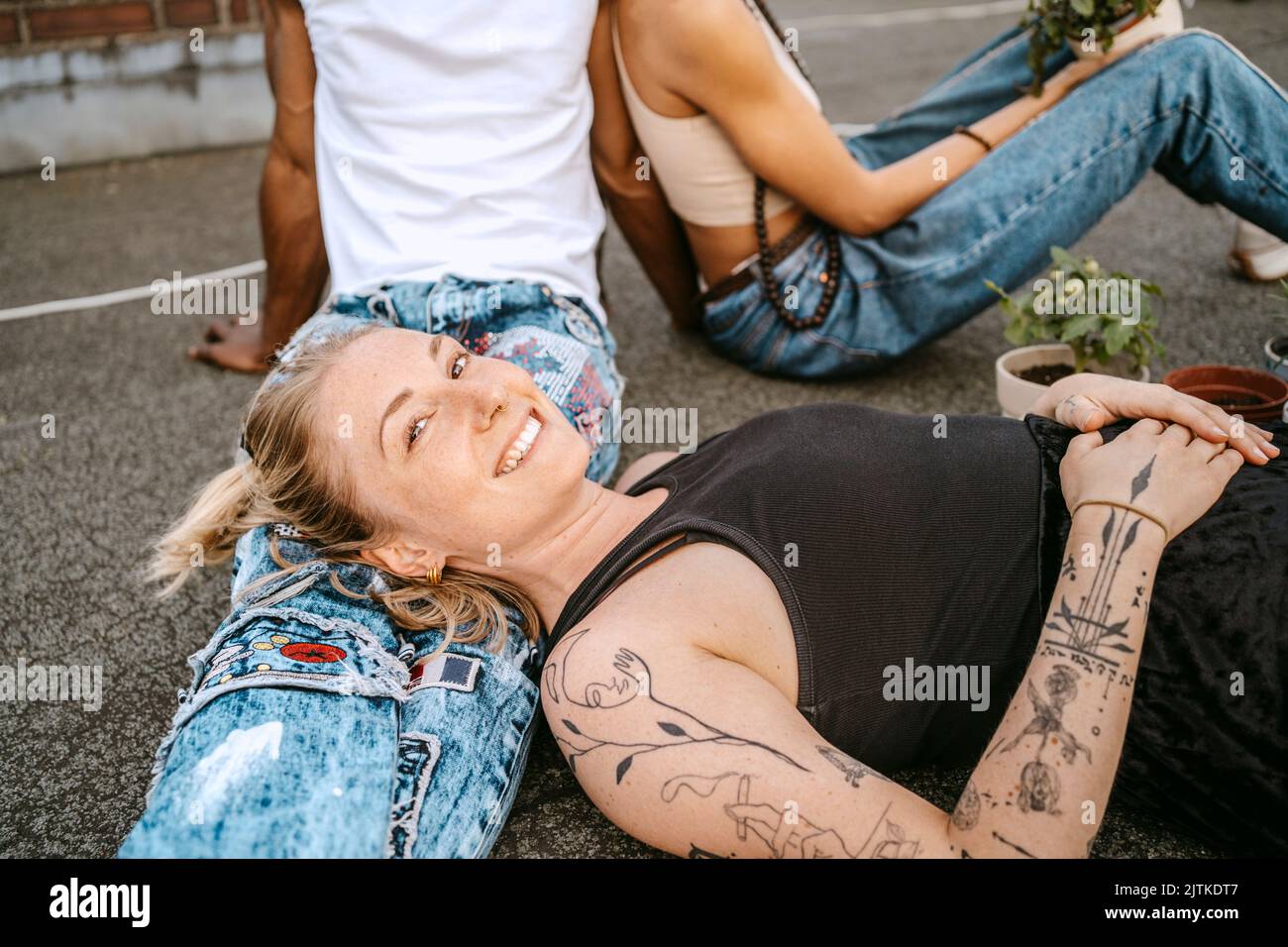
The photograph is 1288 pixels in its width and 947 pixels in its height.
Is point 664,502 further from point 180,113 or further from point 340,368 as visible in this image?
point 180,113

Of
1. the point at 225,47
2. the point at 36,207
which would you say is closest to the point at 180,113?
the point at 225,47

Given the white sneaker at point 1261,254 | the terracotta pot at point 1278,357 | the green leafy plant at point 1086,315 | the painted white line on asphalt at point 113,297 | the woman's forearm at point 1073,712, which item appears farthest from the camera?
the painted white line on asphalt at point 113,297

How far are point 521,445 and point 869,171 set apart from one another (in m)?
1.34

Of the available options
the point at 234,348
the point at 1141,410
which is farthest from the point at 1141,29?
the point at 234,348

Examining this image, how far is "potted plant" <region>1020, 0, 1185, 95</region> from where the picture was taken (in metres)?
2.34

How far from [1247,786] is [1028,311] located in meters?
1.23

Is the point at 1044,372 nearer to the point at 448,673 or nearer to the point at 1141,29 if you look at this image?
the point at 1141,29

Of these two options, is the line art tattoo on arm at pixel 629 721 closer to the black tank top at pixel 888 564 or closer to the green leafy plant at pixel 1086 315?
the black tank top at pixel 888 564

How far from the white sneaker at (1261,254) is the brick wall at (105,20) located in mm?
4230

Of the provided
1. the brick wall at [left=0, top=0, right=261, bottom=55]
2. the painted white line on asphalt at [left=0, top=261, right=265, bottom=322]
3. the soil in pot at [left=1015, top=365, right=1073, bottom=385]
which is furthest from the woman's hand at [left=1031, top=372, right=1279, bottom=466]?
the brick wall at [left=0, top=0, right=261, bottom=55]

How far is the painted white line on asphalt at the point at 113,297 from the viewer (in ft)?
11.4

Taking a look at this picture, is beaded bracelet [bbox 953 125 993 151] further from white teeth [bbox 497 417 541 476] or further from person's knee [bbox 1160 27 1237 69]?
white teeth [bbox 497 417 541 476]

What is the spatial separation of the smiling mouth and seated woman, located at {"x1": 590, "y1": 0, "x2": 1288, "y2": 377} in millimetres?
1043

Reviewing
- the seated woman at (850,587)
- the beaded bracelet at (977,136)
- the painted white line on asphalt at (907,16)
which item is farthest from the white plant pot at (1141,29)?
the painted white line on asphalt at (907,16)
